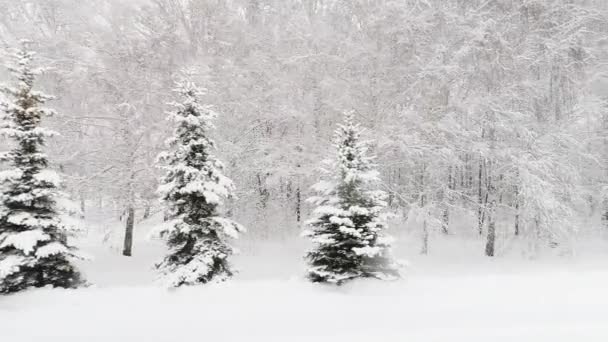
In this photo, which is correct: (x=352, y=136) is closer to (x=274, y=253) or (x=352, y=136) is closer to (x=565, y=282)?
(x=565, y=282)

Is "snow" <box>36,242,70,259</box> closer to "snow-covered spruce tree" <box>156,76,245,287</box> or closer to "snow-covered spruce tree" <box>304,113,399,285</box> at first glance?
"snow-covered spruce tree" <box>156,76,245,287</box>

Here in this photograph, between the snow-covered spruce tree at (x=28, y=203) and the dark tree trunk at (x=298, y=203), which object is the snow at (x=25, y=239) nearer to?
the snow-covered spruce tree at (x=28, y=203)

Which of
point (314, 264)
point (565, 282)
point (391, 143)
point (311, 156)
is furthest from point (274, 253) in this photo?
point (565, 282)

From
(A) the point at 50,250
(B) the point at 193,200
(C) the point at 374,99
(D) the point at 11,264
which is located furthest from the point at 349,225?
(C) the point at 374,99

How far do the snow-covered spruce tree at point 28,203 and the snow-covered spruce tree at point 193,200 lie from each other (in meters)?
2.15

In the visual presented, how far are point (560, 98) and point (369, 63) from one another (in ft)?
24.9

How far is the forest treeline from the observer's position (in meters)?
15.0

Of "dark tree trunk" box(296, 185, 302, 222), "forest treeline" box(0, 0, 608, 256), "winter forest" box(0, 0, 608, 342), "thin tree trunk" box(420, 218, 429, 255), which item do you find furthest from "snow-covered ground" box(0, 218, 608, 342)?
"dark tree trunk" box(296, 185, 302, 222)

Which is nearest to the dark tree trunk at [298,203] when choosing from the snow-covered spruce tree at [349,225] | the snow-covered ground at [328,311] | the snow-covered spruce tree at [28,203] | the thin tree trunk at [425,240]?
the thin tree trunk at [425,240]

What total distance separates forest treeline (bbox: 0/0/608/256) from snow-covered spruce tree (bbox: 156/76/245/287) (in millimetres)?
6543

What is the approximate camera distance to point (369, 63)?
54.2 feet

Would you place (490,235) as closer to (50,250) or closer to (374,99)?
(374,99)

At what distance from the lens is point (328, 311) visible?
723 cm

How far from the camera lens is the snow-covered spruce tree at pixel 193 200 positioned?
29.0 feet
